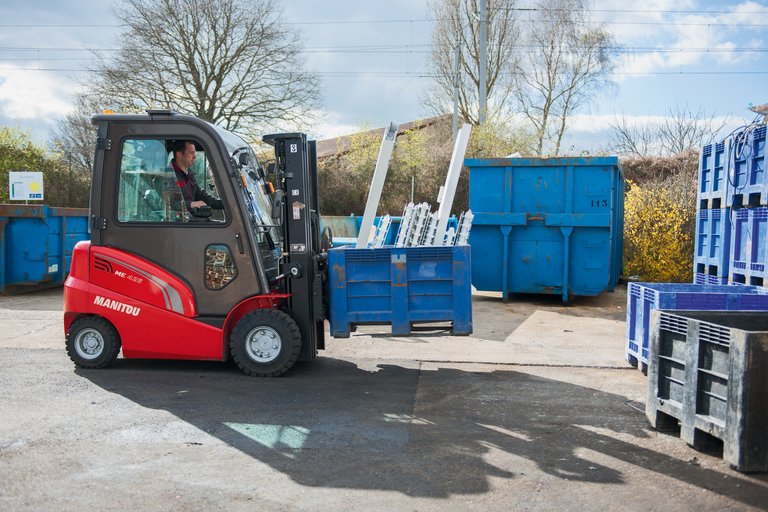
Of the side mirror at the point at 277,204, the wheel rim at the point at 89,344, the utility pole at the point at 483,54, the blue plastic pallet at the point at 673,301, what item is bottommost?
the wheel rim at the point at 89,344

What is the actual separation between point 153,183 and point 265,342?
182cm

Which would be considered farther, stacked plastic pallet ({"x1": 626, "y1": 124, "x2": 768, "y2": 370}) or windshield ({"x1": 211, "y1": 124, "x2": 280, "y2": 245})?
windshield ({"x1": 211, "y1": 124, "x2": 280, "y2": 245})

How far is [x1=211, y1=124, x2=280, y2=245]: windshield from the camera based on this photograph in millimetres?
5355

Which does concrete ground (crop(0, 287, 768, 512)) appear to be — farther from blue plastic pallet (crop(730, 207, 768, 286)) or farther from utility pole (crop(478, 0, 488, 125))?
utility pole (crop(478, 0, 488, 125))

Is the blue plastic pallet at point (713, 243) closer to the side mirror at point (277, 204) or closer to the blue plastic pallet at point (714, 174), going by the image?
the blue plastic pallet at point (714, 174)

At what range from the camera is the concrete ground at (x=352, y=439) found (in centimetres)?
315

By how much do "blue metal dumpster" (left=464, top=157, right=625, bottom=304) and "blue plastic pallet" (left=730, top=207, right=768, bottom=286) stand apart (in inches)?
166

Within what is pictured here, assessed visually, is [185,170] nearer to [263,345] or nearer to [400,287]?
[263,345]

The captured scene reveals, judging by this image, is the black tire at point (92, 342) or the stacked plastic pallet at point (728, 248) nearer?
the stacked plastic pallet at point (728, 248)

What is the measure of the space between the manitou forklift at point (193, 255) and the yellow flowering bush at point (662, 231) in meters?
9.06

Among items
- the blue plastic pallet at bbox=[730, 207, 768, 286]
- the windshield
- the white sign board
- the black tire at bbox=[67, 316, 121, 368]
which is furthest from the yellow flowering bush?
the white sign board

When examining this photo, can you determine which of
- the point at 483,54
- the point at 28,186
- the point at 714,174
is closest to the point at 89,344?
the point at 714,174

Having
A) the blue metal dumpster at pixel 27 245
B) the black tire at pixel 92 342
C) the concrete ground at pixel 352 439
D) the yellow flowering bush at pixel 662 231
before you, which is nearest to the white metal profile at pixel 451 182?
the concrete ground at pixel 352 439

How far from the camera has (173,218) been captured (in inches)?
210
